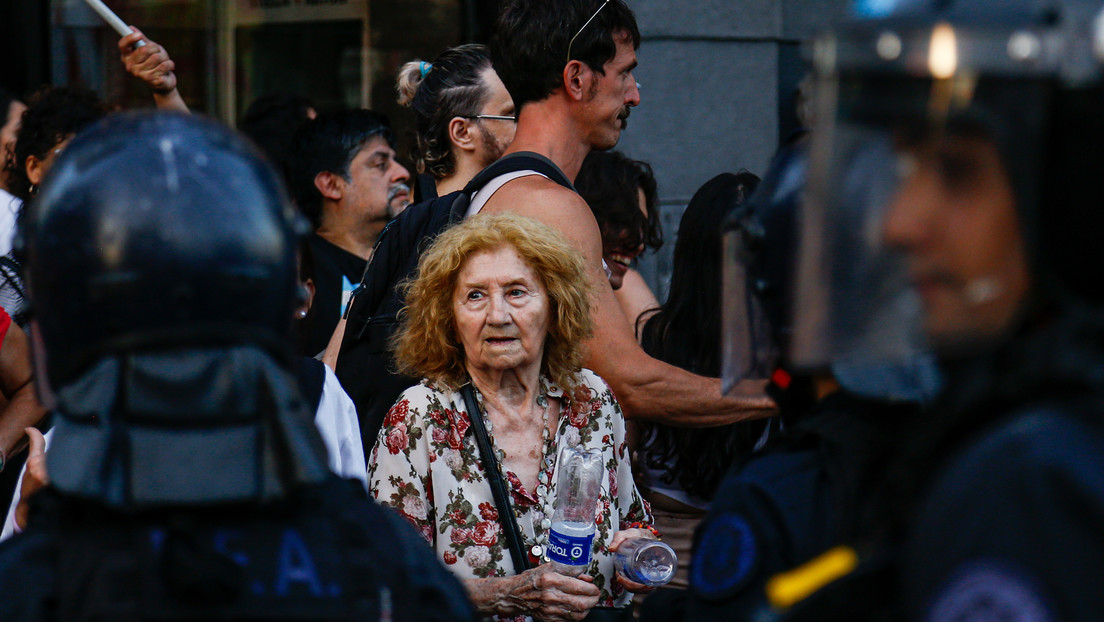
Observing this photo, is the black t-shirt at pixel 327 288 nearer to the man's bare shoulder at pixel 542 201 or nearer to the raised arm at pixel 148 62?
the raised arm at pixel 148 62

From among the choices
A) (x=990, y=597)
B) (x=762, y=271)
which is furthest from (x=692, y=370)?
(x=990, y=597)

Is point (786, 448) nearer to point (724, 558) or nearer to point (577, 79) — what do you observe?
point (724, 558)

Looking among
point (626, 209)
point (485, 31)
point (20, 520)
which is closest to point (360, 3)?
point (485, 31)

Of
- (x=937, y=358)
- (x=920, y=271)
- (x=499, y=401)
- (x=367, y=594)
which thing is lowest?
(x=499, y=401)

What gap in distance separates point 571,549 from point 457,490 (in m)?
0.36

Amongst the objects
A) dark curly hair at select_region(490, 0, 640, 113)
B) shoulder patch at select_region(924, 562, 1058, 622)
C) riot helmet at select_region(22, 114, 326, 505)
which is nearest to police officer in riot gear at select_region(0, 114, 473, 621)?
riot helmet at select_region(22, 114, 326, 505)

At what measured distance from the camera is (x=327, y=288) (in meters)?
4.95

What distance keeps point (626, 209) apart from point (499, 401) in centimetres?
145

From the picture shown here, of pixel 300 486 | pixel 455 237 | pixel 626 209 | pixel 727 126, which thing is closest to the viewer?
pixel 300 486

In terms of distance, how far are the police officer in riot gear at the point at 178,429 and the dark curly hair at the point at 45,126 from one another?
3.12 m

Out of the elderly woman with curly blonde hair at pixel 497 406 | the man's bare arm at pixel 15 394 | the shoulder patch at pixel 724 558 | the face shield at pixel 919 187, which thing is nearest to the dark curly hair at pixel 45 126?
the man's bare arm at pixel 15 394

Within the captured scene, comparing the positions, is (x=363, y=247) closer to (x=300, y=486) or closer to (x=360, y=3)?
(x=360, y=3)

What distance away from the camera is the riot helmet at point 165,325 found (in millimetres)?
1506

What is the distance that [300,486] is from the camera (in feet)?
5.10
